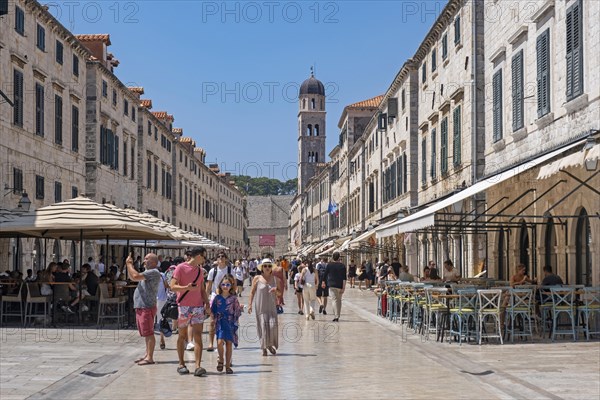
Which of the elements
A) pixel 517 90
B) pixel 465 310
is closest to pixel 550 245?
pixel 517 90

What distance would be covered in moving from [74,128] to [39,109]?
17.6ft

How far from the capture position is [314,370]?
12.6 metres

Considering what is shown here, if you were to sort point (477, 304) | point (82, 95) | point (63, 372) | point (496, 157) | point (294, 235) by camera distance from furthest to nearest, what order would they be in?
point (294, 235)
point (82, 95)
point (496, 157)
point (477, 304)
point (63, 372)

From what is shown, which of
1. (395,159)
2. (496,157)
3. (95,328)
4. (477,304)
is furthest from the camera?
(395,159)

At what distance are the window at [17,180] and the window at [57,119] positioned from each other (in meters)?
4.34

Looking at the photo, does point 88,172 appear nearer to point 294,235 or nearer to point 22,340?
point 22,340

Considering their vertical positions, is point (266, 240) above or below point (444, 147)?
below

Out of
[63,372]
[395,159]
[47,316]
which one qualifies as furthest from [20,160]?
[395,159]

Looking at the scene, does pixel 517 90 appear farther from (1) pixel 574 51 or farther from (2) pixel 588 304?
(2) pixel 588 304

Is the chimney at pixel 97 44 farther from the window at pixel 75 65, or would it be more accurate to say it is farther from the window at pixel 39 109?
the window at pixel 39 109

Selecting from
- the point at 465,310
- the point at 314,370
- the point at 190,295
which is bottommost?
the point at 314,370

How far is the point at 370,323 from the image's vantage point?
2245 cm

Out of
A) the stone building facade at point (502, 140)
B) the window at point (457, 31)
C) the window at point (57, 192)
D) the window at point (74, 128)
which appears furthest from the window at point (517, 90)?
the window at point (74, 128)

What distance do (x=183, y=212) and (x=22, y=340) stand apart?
166 ft
